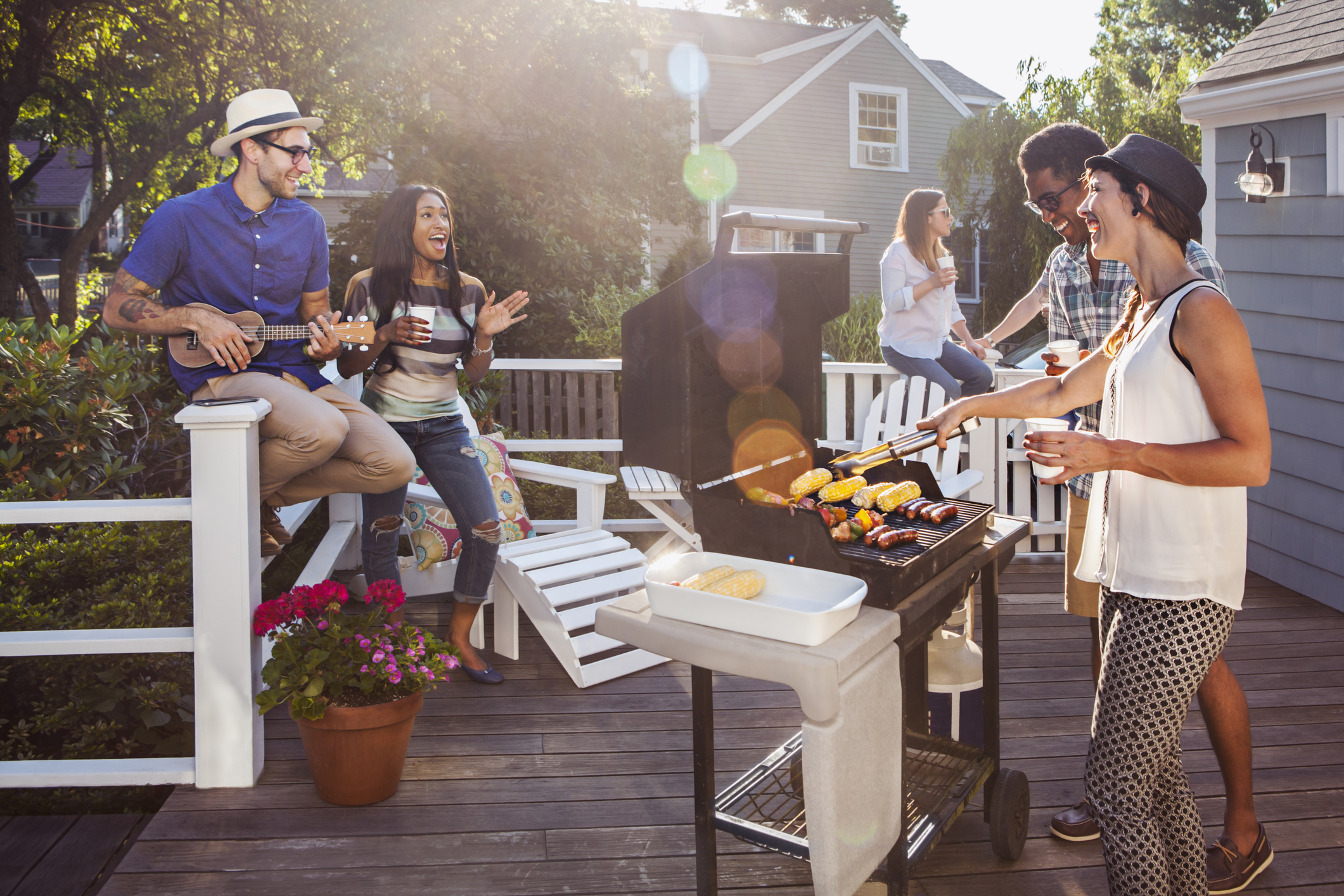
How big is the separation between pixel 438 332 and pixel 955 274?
2.98m

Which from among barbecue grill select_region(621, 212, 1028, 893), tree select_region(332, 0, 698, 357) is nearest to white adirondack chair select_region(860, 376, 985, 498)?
barbecue grill select_region(621, 212, 1028, 893)

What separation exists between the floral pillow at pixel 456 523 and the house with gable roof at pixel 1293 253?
4011 mm

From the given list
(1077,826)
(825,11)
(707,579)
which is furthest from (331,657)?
(825,11)

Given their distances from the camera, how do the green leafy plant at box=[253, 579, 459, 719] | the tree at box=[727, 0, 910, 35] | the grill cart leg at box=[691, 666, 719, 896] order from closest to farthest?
the grill cart leg at box=[691, 666, 719, 896]
the green leafy plant at box=[253, 579, 459, 719]
the tree at box=[727, 0, 910, 35]

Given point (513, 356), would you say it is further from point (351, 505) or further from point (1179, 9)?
point (1179, 9)

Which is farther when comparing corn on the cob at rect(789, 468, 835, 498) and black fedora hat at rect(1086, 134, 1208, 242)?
corn on the cob at rect(789, 468, 835, 498)

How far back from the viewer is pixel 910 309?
17.5 ft

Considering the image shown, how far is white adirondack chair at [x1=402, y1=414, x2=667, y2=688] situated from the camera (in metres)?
3.84

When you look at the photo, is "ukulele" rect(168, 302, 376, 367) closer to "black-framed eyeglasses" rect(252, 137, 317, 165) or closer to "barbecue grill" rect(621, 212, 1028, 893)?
"black-framed eyeglasses" rect(252, 137, 317, 165)

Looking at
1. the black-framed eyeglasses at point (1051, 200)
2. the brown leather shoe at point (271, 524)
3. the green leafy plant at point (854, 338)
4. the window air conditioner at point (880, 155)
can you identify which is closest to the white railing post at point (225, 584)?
the brown leather shoe at point (271, 524)

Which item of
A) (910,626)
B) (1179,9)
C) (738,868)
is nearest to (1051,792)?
(738,868)

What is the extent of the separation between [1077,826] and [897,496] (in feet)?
3.61

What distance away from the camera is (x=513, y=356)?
31.4 ft

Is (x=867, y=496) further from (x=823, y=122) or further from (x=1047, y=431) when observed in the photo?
(x=823, y=122)
